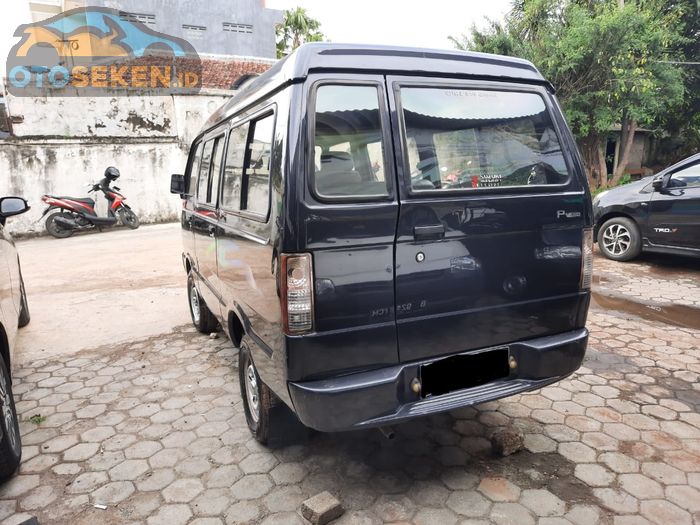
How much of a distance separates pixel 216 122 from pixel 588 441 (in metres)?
3.09

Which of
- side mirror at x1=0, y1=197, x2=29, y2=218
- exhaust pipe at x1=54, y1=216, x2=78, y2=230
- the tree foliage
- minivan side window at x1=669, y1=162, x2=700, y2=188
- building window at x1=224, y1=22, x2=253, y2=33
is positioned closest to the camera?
side mirror at x1=0, y1=197, x2=29, y2=218

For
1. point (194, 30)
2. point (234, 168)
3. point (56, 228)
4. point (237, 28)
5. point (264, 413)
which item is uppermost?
point (237, 28)

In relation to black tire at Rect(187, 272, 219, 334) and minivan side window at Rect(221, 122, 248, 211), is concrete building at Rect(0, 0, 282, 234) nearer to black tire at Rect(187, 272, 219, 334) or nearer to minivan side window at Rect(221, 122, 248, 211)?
black tire at Rect(187, 272, 219, 334)

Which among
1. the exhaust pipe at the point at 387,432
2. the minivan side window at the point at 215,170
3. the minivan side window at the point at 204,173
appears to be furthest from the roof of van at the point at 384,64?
the exhaust pipe at the point at 387,432

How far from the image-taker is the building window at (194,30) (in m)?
22.3

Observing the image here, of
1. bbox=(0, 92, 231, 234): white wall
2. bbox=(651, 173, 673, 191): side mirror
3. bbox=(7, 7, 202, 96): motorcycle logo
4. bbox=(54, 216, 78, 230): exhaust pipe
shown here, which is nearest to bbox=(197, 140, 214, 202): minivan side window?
bbox=(651, 173, 673, 191): side mirror

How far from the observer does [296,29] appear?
27.0 m

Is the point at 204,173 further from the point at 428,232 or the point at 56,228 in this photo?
the point at 56,228

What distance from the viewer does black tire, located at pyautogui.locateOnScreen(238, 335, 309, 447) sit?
2.58 meters

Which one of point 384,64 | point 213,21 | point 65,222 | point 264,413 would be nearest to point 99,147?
point 65,222

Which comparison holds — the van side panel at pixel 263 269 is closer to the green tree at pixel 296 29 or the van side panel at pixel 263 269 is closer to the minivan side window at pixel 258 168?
the minivan side window at pixel 258 168

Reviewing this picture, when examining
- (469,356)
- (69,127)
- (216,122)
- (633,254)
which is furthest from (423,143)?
(69,127)

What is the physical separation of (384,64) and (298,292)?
3.57 ft

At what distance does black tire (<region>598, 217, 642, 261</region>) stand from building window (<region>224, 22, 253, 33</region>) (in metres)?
21.5
